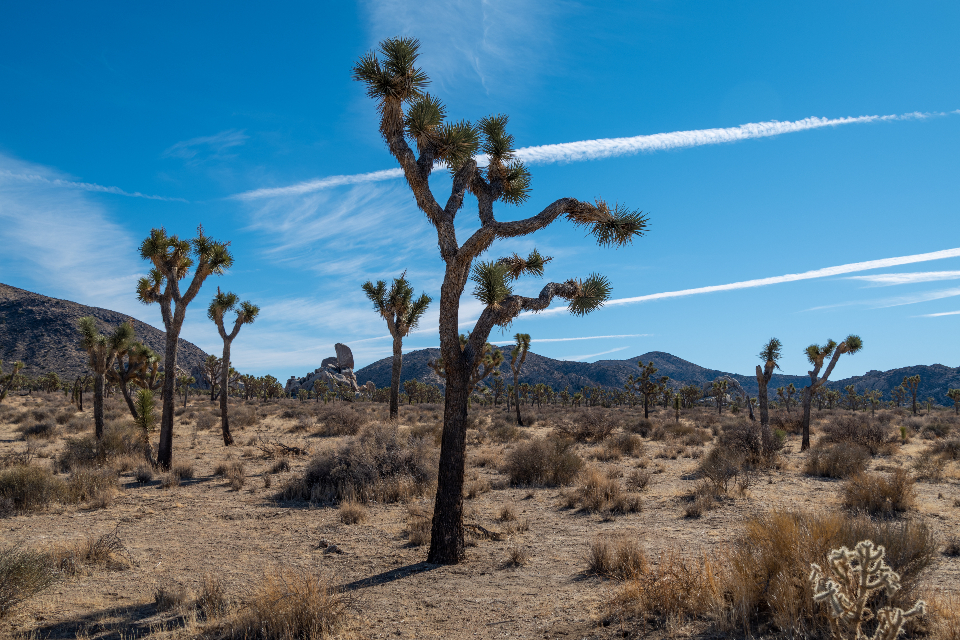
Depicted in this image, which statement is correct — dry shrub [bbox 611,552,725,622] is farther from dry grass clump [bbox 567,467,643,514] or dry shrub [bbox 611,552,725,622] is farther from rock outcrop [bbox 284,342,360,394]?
rock outcrop [bbox 284,342,360,394]

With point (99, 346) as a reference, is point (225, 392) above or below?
below

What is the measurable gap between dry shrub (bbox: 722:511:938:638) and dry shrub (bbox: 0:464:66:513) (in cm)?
1272

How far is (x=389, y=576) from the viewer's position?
7383 mm

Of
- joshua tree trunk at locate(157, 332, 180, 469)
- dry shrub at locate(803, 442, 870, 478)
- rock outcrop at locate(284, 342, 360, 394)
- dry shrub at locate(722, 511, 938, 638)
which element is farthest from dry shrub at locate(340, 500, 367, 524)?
rock outcrop at locate(284, 342, 360, 394)

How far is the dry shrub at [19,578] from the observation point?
224 inches

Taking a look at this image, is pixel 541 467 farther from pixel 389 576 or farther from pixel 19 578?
pixel 19 578

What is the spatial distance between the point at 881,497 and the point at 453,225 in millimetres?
10171

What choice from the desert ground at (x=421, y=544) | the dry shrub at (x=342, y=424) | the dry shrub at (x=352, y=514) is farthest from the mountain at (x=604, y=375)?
the dry shrub at (x=352, y=514)

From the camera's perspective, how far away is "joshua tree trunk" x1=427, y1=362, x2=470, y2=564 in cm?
789

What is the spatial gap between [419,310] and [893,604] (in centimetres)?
2352

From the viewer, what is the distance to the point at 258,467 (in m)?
16.9

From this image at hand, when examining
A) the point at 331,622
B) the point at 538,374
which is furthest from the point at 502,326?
the point at 538,374

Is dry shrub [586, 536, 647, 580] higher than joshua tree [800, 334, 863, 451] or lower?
lower

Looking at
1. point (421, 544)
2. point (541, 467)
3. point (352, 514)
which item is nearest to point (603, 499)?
point (541, 467)
